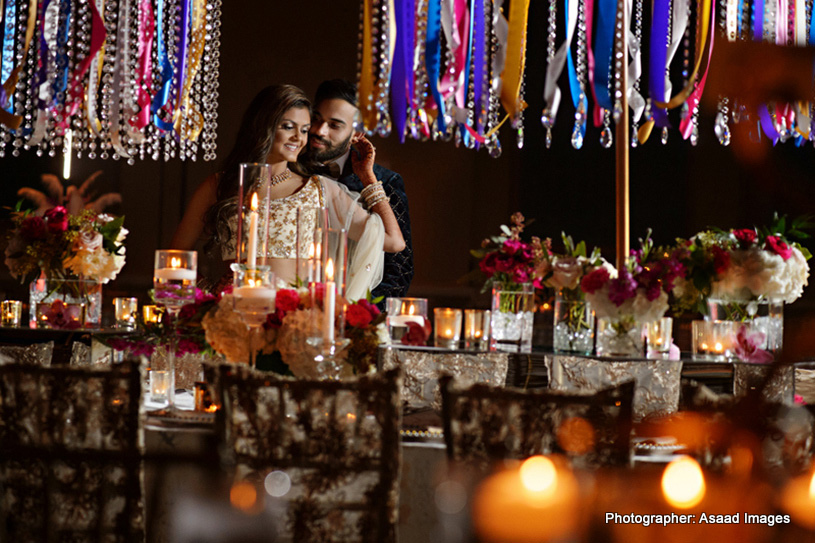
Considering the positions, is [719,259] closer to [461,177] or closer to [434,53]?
[434,53]

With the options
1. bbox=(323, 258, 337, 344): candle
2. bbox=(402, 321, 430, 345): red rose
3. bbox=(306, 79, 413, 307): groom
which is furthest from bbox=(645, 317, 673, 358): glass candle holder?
bbox=(306, 79, 413, 307): groom

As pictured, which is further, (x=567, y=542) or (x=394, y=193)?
(x=394, y=193)

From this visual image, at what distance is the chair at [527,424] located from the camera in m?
1.42

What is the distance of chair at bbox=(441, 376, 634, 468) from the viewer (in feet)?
4.66

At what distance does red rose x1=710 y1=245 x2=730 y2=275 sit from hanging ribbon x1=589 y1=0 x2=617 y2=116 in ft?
3.09

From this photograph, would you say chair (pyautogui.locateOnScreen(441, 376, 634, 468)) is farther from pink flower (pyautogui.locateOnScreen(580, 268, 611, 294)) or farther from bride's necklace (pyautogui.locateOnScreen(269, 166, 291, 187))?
bride's necklace (pyautogui.locateOnScreen(269, 166, 291, 187))

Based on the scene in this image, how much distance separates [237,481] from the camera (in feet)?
4.92

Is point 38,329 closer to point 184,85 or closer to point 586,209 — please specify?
point 184,85

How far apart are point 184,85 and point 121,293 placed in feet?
7.37

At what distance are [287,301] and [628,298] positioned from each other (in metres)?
0.80

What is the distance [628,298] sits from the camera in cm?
189

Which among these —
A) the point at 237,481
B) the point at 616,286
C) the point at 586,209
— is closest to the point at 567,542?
the point at 237,481

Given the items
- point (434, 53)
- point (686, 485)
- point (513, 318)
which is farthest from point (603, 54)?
point (686, 485)

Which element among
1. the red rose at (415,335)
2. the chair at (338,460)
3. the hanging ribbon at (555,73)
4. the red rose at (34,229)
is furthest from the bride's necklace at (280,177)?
the chair at (338,460)
